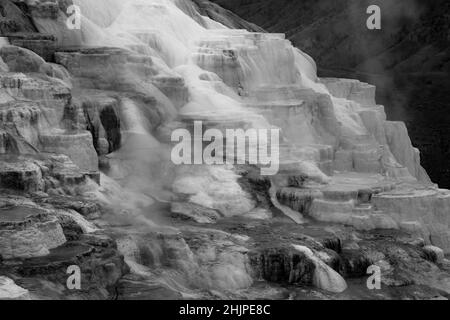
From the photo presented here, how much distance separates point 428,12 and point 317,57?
12189 mm

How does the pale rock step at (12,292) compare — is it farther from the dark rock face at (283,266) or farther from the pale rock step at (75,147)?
the pale rock step at (75,147)

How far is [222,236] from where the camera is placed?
2689 centimetres

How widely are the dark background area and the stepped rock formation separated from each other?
38.2 m

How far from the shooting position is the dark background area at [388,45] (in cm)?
8509

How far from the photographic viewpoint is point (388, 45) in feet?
349

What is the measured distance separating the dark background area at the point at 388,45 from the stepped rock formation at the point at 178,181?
125ft

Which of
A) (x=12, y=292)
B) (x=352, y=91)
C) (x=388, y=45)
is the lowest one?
(x=12, y=292)

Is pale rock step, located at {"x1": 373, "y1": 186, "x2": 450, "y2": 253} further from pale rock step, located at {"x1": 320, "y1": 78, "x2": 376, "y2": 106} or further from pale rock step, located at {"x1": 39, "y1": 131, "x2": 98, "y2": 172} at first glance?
pale rock step, located at {"x1": 320, "y1": 78, "x2": 376, "y2": 106}

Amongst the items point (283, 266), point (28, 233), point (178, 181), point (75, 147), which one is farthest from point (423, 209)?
point (28, 233)

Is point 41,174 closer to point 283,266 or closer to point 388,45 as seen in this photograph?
point 283,266

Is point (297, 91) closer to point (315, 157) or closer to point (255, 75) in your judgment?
point (255, 75)

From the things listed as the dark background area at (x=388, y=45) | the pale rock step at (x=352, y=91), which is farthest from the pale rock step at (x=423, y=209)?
Result: the dark background area at (x=388, y=45)

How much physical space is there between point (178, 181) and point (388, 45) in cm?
7881

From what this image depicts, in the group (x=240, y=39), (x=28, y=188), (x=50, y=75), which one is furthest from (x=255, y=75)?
(x=28, y=188)
